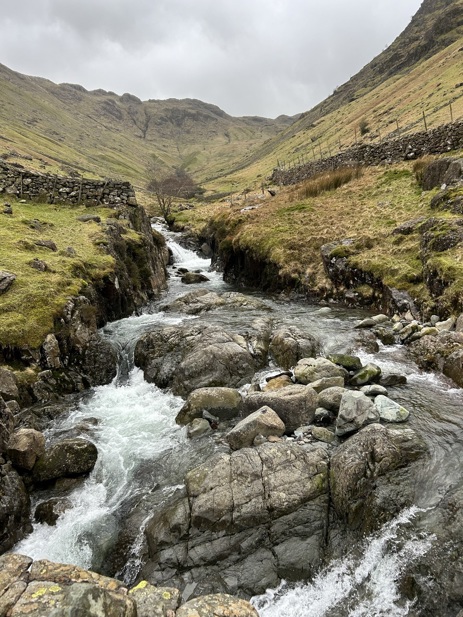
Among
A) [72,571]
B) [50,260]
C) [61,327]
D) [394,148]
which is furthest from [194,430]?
[394,148]

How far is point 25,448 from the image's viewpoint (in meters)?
10.5

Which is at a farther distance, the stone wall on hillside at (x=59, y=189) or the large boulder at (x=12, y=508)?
the stone wall on hillside at (x=59, y=189)

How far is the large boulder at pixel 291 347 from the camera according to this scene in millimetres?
16875

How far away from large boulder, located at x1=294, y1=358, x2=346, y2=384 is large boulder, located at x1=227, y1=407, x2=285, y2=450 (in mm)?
3431

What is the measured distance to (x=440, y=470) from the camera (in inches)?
346

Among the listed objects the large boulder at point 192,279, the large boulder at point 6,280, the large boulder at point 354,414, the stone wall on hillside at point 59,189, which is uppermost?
the stone wall on hillside at point 59,189

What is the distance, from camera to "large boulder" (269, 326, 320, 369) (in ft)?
55.4

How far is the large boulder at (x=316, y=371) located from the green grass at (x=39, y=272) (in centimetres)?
1083

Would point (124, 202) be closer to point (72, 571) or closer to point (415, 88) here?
point (72, 571)

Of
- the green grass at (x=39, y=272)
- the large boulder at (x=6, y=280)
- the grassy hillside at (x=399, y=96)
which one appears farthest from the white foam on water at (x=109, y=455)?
the grassy hillside at (x=399, y=96)

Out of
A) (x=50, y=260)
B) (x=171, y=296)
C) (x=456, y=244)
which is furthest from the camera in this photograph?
(x=171, y=296)

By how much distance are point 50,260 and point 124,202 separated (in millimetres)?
17402

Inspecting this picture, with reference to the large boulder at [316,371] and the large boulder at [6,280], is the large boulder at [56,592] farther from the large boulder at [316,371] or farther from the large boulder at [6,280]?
the large boulder at [6,280]

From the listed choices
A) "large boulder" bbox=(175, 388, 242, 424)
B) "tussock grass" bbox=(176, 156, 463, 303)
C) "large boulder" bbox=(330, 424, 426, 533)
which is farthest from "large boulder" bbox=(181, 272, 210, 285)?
"large boulder" bbox=(330, 424, 426, 533)
